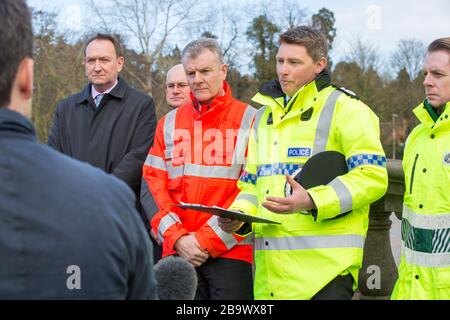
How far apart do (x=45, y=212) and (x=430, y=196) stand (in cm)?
262

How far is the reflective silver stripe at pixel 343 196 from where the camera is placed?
357cm

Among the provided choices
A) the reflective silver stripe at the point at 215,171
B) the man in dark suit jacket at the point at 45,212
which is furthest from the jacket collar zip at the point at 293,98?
the man in dark suit jacket at the point at 45,212

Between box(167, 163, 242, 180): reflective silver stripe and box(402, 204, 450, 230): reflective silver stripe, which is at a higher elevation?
box(167, 163, 242, 180): reflective silver stripe

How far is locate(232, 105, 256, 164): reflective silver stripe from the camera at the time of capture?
4473 millimetres

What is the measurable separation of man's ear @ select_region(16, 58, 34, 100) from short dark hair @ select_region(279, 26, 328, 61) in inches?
97.1

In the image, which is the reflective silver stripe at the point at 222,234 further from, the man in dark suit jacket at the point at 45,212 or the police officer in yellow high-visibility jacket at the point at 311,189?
the man in dark suit jacket at the point at 45,212

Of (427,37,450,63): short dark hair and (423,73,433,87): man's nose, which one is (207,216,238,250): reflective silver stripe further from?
(427,37,450,63): short dark hair

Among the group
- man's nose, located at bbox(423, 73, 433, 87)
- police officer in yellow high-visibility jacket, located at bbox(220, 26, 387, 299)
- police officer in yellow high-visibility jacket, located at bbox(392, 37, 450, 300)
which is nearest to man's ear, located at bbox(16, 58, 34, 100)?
police officer in yellow high-visibility jacket, located at bbox(220, 26, 387, 299)

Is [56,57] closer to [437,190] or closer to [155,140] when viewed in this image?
[155,140]

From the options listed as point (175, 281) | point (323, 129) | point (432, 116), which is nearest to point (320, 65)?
point (323, 129)

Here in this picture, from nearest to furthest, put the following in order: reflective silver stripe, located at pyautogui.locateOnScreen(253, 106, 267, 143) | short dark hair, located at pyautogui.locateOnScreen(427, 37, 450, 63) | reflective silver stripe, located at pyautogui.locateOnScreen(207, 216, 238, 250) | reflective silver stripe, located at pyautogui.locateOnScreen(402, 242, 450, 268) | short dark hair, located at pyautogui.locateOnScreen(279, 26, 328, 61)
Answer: reflective silver stripe, located at pyautogui.locateOnScreen(402, 242, 450, 268) → short dark hair, located at pyautogui.locateOnScreen(427, 37, 450, 63) → short dark hair, located at pyautogui.locateOnScreen(279, 26, 328, 61) → reflective silver stripe, located at pyautogui.locateOnScreen(253, 106, 267, 143) → reflective silver stripe, located at pyautogui.locateOnScreen(207, 216, 238, 250)

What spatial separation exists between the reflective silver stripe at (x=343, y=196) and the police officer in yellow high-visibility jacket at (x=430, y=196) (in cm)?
48

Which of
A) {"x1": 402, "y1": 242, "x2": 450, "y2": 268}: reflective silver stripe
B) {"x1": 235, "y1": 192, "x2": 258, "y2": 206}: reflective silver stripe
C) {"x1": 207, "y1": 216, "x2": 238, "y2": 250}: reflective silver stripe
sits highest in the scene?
{"x1": 235, "y1": 192, "x2": 258, "y2": 206}: reflective silver stripe

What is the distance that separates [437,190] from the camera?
372 centimetres
